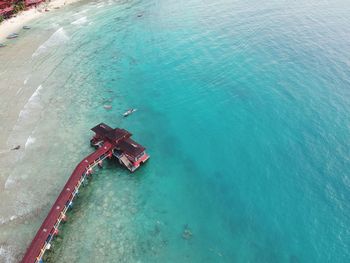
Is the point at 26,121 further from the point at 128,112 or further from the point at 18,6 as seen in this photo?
the point at 18,6

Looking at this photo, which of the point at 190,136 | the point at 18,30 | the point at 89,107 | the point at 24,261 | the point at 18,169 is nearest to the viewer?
the point at 24,261

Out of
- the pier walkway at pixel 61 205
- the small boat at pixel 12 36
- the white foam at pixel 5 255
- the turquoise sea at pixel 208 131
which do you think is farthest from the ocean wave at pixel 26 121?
the small boat at pixel 12 36

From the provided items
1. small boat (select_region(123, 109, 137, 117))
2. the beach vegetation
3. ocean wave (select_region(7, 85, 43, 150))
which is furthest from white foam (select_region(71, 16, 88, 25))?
small boat (select_region(123, 109, 137, 117))

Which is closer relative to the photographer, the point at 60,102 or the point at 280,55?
the point at 60,102

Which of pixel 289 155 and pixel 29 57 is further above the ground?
pixel 29 57

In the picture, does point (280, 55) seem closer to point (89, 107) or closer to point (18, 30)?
point (89, 107)

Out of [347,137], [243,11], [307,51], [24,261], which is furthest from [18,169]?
[243,11]

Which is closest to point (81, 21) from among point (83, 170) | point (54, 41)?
point (54, 41)
